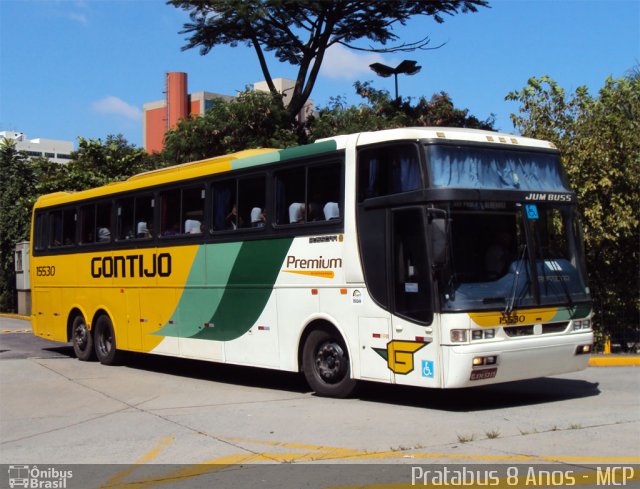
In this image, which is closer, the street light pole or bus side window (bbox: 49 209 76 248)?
bus side window (bbox: 49 209 76 248)

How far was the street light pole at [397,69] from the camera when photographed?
954 inches

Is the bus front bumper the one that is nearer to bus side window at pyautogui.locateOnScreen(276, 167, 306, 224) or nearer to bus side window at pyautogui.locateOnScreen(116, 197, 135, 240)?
bus side window at pyautogui.locateOnScreen(276, 167, 306, 224)

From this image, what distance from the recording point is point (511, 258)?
31.8 ft

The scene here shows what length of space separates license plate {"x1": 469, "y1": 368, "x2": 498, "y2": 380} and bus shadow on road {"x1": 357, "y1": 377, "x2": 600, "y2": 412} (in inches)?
27.6

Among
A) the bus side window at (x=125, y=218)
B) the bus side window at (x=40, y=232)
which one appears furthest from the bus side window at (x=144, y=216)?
the bus side window at (x=40, y=232)

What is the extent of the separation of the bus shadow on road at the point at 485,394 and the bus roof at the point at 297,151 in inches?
136

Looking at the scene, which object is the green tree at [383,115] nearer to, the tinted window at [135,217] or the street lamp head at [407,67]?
the street lamp head at [407,67]

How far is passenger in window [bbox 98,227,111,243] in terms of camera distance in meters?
15.9

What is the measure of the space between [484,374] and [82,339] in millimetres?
10642

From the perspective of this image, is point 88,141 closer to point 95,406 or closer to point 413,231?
point 95,406

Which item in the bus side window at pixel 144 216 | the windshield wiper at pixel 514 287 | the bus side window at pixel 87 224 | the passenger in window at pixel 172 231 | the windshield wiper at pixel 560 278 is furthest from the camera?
the bus side window at pixel 87 224

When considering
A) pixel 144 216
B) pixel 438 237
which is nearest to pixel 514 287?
pixel 438 237

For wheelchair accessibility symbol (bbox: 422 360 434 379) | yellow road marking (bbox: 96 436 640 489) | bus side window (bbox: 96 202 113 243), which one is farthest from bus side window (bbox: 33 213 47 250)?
wheelchair accessibility symbol (bbox: 422 360 434 379)

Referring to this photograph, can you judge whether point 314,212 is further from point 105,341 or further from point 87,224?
point 87,224
